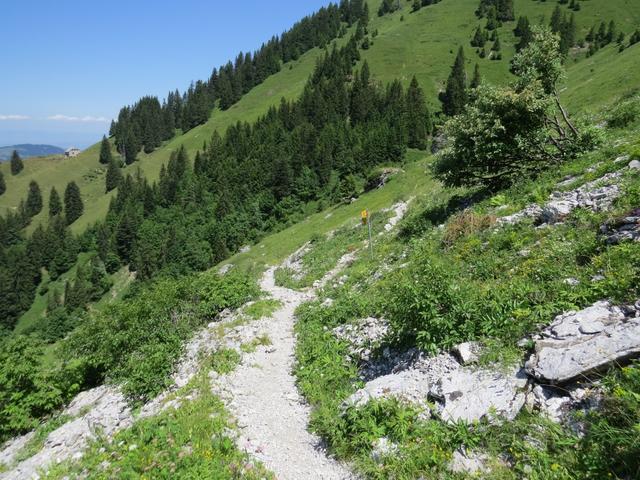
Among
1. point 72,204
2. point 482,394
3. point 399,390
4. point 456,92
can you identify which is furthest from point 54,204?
point 482,394

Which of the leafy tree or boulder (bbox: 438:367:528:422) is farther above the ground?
the leafy tree

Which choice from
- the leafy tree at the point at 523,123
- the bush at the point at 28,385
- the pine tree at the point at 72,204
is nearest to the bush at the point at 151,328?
the bush at the point at 28,385

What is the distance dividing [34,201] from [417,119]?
184298 millimetres

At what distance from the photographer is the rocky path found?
791cm

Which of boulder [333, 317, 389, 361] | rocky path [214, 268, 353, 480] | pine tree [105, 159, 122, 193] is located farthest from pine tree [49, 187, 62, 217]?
boulder [333, 317, 389, 361]

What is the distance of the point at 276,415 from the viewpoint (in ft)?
32.8

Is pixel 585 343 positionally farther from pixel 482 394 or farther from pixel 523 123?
pixel 523 123

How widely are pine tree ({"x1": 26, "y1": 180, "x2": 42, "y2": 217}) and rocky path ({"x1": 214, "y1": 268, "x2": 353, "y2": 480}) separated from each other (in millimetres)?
215426

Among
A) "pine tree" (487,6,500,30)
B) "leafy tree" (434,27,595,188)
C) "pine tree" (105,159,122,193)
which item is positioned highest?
"pine tree" (487,6,500,30)

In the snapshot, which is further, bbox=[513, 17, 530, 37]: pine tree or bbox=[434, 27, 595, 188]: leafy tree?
bbox=[513, 17, 530, 37]: pine tree

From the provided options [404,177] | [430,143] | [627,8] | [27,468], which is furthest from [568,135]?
[627,8]

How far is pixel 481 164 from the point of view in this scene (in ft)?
67.7

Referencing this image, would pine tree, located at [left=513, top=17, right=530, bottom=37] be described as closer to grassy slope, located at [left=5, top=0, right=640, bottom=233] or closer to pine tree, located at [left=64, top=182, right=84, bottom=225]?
grassy slope, located at [left=5, top=0, right=640, bottom=233]

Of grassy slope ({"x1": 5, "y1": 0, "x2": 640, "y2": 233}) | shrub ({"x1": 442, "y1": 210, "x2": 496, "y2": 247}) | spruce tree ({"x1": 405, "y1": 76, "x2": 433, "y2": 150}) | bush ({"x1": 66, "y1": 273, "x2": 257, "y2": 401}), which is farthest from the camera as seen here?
grassy slope ({"x1": 5, "y1": 0, "x2": 640, "y2": 233})
